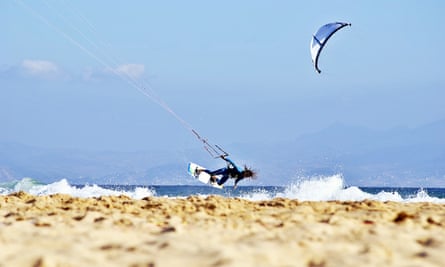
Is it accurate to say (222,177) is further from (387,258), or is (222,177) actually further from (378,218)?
(387,258)

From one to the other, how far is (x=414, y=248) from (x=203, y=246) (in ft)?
6.14

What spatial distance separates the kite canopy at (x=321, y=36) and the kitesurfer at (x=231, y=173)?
6783mm

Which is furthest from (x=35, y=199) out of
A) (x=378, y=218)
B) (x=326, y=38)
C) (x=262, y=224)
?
(x=326, y=38)

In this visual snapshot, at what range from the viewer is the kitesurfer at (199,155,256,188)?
1448 centimetres

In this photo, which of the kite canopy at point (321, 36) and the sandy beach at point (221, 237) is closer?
the sandy beach at point (221, 237)

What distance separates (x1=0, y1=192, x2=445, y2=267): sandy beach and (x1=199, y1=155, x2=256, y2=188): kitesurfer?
14.4ft

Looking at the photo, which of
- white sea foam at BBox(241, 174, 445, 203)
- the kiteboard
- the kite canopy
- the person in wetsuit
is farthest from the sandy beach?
white sea foam at BBox(241, 174, 445, 203)

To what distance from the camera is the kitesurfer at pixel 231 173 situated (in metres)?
14.5

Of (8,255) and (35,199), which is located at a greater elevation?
(35,199)

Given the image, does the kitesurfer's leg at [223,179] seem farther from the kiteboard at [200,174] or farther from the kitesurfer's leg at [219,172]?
the kiteboard at [200,174]

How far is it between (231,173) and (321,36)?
7907 mm

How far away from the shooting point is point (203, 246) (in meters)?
6.34

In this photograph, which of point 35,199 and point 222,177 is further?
point 222,177

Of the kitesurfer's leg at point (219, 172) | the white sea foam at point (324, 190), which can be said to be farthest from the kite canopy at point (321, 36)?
the white sea foam at point (324, 190)
